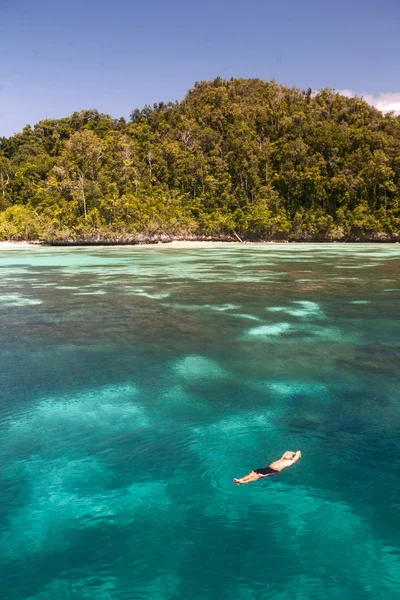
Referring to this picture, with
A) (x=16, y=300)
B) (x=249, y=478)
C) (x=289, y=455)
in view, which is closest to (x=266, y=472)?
(x=249, y=478)

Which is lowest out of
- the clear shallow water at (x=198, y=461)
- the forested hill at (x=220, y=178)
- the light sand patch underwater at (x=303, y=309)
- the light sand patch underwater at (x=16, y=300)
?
the clear shallow water at (x=198, y=461)

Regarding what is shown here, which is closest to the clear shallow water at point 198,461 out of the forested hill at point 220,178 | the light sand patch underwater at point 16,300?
the light sand patch underwater at point 16,300

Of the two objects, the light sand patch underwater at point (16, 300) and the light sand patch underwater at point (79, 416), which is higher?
the light sand patch underwater at point (16, 300)

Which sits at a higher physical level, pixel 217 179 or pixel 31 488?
pixel 217 179

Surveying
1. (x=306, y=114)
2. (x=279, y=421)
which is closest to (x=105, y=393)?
(x=279, y=421)

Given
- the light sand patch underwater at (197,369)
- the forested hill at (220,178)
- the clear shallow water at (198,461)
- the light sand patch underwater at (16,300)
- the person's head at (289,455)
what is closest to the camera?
the clear shallow water at (198,461)

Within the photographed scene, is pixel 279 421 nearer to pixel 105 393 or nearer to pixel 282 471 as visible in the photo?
pixel 282 471

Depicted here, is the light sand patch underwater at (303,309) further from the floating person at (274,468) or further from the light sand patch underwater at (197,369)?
the floating person at (274,468)
